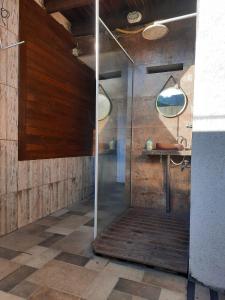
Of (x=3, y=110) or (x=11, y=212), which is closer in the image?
(x=3, y=110)

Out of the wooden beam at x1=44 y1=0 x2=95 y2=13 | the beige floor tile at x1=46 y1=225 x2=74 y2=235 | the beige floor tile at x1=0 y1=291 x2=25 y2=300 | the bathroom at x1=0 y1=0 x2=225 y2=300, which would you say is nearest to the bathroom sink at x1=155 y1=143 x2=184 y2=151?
the bathroom at x1=0 y1=0 x2=225 y2=300

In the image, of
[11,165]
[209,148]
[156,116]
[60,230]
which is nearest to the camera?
[209,148]

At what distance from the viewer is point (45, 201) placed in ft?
11.2

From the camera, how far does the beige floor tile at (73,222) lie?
122 inches

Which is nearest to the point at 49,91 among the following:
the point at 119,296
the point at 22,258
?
the point at 22,258

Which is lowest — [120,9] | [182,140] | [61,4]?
[182,140]

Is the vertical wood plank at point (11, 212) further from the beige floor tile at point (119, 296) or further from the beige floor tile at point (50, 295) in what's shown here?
the beige floor tile at point (119, 296)

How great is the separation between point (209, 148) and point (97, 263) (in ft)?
4.81

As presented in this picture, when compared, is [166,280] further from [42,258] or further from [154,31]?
[154,31]

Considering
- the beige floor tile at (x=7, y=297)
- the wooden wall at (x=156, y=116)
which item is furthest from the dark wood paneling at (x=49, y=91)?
the beige floor tile at (x=7, y=297)

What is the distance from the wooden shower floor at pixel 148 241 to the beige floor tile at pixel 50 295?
64cm

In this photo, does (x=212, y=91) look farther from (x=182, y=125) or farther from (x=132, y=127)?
(x=132, y=127)

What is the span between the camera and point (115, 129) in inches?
152

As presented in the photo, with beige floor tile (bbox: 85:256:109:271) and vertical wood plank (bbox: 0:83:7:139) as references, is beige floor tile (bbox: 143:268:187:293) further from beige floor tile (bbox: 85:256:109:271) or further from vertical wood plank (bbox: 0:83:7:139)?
vertical wood plank (bbox: 0:83:7:139)
